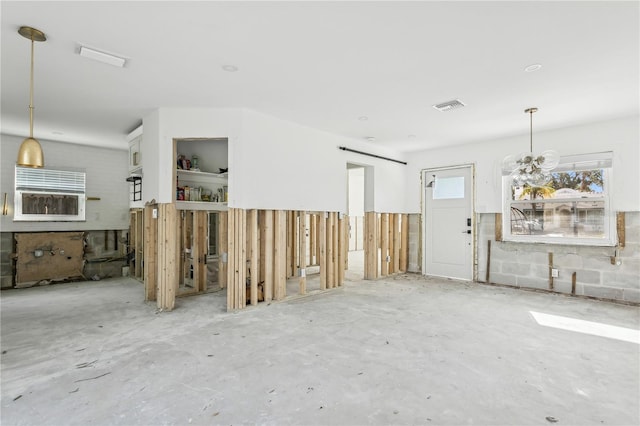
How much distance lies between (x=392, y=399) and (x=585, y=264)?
4.88 metres

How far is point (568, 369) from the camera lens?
9.09 ft

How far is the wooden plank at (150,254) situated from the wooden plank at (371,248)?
3.94m

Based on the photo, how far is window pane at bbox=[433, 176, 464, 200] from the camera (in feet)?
22.4

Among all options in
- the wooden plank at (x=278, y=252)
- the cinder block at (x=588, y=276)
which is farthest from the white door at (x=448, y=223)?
the wooden plank at (x=278, y=252)

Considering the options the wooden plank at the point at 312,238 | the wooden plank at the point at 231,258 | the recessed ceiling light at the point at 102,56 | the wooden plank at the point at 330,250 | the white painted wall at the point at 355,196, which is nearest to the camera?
the recessed ceiling light at the point at 102,56

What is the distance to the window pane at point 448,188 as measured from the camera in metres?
6.84

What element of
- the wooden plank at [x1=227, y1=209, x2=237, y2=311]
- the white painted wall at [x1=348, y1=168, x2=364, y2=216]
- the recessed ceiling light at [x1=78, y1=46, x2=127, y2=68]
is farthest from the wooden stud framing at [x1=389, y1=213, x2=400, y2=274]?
the recessed ceiling light at [x1=78, y1=46, x2=127, y2=68]

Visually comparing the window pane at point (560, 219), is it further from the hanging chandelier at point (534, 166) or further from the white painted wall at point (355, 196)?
the white painted wall at point (355, 196)

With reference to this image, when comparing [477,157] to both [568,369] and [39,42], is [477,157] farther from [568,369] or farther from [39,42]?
[39,42]

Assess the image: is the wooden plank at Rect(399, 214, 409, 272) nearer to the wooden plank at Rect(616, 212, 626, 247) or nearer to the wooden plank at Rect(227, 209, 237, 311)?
the wooden plank at Rect(616, 212, 626, 247)

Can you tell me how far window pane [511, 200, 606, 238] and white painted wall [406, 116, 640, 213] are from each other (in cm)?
29

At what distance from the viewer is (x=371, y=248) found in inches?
265

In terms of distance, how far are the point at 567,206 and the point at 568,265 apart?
3.29ft

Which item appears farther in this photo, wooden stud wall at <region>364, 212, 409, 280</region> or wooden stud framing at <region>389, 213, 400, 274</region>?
wooden stud framing at <region>389, 213, 400, 274</region>
